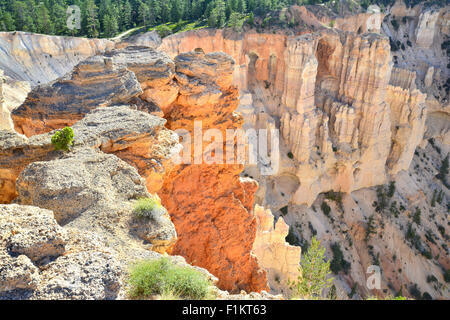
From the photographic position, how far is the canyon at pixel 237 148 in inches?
309

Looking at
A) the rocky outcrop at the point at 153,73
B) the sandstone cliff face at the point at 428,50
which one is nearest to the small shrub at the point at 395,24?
the sandstone cliff face at the point at 428,50

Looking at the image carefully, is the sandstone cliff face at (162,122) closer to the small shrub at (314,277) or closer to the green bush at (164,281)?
the green bush at (164,281)

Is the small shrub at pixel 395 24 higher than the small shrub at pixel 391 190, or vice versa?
the small shrub at pixel 395 24

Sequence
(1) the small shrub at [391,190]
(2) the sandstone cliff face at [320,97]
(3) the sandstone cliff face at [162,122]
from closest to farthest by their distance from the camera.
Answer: (3) the sandstone cliff face at [162,122]
(2) the sandstone cliff face at [320,97]
(1) the small shrub at [391,190]

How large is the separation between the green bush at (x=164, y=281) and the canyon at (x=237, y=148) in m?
0.42

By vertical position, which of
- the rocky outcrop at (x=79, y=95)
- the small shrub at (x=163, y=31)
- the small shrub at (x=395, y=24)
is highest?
the rocky outcrop at (x=79, y=95)

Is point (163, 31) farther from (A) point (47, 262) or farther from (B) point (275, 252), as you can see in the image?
(A) point (47, 262)

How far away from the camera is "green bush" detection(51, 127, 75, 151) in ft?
32.0

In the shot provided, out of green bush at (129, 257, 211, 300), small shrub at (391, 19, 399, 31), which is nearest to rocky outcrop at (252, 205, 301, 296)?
green bush at (129, 257, 211, 300)

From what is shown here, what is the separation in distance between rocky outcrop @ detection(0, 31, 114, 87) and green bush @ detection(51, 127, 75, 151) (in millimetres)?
27638

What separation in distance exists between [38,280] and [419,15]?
6121cm

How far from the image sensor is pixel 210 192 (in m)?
A: 16.4

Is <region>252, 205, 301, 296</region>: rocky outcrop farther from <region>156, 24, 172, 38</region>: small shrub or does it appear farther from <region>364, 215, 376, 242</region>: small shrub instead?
<region>156, 24, 172, 38</region>: small shrub
